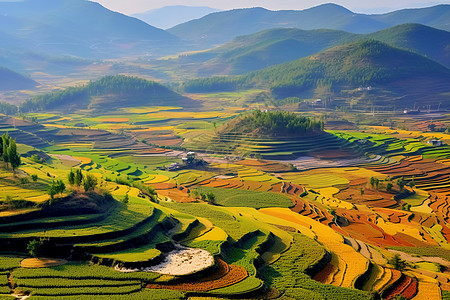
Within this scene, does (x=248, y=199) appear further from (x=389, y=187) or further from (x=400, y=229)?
(x=389, y=187)

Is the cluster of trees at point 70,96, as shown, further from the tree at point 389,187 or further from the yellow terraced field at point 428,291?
the yellow terraced field at point 428,291

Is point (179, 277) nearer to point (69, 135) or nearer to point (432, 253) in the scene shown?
point (432, 253)

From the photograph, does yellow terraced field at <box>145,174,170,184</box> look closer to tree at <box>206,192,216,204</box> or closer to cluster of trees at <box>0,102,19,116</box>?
tree at <box>206,192,216,204</box>

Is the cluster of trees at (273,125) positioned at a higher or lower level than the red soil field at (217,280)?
higher

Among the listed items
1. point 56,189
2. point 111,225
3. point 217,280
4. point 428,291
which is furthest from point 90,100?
point 428,291

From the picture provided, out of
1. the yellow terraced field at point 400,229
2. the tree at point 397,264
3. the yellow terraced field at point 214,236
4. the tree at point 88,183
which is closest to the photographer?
the tree at point 397,264

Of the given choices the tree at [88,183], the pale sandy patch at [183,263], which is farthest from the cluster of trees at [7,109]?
the pale sandy patch at [183,263]

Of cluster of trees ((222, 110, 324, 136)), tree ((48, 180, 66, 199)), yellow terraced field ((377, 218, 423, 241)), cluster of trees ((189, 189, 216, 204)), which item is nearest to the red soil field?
tree ((48, 180, 66, 199))

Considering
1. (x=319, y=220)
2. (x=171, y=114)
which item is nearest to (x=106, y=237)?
(x=319, y=220)

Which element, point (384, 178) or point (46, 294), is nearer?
point (46, 294)
